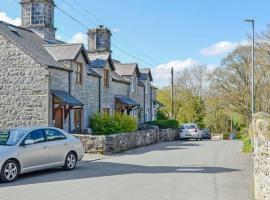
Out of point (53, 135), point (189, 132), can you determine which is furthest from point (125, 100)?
point (53, 135)

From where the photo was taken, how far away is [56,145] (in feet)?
47.4

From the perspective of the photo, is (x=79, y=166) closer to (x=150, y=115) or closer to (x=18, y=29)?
(x=18, y=29)

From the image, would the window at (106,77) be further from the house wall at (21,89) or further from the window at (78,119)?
the house wall at (21,89)

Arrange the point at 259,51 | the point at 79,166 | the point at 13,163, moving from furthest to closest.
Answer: the point at 259,51 → the point at 79,166 → the point at 13,163

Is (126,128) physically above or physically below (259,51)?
below

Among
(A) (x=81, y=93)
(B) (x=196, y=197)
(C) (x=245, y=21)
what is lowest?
(B) (x=196, y=197)

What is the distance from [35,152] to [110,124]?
48.9 feet

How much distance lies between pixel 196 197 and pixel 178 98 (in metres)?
57.5

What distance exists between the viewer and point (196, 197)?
10.0 meters

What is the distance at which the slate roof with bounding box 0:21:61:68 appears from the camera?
2408 cm

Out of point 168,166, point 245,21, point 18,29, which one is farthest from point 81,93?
point 168,166

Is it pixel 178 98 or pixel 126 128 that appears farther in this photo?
pixel 178 98

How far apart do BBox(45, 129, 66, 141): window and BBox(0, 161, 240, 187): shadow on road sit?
1.12 m

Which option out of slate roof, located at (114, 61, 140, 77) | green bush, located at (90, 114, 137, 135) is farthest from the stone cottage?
slate roof, located at (114, 61, 140, 77)
